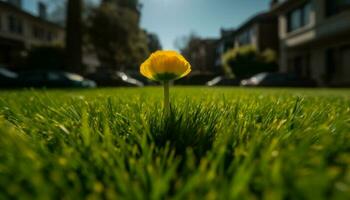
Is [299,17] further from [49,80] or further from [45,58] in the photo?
[45,58]

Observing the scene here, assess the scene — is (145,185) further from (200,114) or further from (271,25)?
(271,25)

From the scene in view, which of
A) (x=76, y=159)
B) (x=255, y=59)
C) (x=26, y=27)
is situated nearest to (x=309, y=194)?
(x=76, y=159)

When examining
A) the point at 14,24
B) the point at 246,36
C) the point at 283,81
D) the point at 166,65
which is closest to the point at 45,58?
the point at 14,24

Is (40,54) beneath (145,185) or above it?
above

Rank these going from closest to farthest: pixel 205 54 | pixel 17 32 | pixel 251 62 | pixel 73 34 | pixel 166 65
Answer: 1. pixel 166 65
2. pixel 73 34
3. pixel 251 62
4. pixel 17 32
5. pixel 205 54

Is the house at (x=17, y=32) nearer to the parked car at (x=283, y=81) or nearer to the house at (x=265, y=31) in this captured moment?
the parked car at (x=283, y=81)

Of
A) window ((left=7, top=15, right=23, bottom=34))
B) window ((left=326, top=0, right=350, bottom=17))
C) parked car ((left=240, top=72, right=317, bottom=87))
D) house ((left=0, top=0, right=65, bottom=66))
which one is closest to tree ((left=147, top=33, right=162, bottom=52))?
house ((left=0, top=0, right=65, bottom=66))

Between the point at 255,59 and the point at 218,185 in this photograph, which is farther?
the point at 255,59

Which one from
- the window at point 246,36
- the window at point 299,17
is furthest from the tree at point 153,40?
the window at point 299,17

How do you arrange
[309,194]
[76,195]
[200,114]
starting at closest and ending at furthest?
[309,194] → [76,195] → [200,114]
